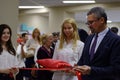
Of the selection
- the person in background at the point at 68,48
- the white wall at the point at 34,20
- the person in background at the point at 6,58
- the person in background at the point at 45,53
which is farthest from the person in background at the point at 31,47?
the white wall at the point at 34,20

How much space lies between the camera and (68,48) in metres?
3.72

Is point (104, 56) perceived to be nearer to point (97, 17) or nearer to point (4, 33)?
point (97, 17)

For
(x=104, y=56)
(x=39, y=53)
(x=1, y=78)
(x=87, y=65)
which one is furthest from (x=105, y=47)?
(x=39, y=53)

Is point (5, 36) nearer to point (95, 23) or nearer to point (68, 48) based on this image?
point (68, 48)

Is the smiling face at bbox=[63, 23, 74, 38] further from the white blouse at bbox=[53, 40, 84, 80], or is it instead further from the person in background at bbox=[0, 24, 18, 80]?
the person in background at bbox=[0, 24, 18, 80]

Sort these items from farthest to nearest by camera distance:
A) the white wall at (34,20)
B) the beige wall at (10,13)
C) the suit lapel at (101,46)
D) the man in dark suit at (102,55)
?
the white wall at (34,20)
the beige wall at (10,13)
the suit lapel at (101,46)
the man in dark suit at (102,55)

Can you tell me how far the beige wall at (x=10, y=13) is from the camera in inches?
193

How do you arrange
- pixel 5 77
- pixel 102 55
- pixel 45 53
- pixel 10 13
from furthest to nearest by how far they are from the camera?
pixel 10 13, pixel 45 53, pixel 5 77, pixel 102 55

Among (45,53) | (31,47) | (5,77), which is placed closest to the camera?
(5,77)

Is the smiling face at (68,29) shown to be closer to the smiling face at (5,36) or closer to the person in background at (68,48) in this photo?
the person in background at (68,48)

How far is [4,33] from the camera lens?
3766 millimetres

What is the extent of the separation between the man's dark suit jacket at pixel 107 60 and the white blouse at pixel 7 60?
1.45 meters

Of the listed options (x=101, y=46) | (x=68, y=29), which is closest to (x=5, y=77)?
(x=68, y=29)

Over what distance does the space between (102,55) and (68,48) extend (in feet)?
4.29
